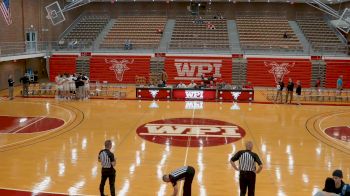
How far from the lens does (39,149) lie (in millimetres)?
13375

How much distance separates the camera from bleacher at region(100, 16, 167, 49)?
34.4m

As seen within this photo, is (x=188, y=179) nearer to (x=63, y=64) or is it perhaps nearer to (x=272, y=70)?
(x=272, y=70)

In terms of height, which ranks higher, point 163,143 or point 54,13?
point 54,13

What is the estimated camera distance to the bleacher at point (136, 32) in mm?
34375

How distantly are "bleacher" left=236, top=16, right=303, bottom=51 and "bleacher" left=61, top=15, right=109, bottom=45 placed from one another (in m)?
12.9

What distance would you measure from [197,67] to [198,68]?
0.36 ft

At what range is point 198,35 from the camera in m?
35.4

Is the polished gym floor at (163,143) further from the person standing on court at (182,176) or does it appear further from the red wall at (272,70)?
the red wall at (272,70)

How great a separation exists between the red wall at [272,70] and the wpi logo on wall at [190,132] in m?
13.4

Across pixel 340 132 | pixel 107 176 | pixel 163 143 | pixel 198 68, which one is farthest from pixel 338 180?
pixel 198 68

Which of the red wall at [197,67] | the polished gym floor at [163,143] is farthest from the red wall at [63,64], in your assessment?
the polished gym floor at [163,143]

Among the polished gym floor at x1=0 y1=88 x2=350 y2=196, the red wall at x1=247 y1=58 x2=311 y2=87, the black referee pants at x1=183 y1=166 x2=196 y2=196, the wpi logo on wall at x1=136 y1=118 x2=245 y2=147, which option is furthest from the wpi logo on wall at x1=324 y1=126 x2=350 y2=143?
the red wall at x1=247 y1=58 x2=311 y2=87

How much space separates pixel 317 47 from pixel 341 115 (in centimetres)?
1438

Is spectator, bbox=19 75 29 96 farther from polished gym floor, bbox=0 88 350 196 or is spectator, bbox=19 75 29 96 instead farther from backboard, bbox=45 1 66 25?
backboard, bbox=45 1 66 25
